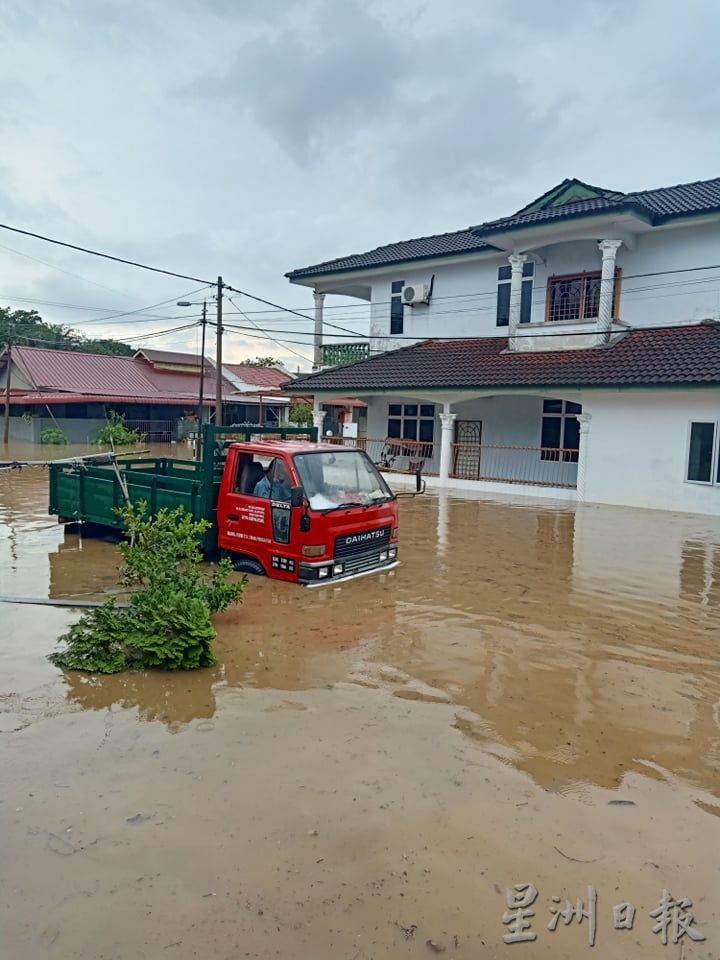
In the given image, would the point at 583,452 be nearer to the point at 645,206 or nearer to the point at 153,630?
the point at 645,206

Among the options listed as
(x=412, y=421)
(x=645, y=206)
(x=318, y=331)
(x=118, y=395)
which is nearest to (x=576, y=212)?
(x=645, y=206)

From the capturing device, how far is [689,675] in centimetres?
596

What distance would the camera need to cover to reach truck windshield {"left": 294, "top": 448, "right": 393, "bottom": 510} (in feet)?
26.7

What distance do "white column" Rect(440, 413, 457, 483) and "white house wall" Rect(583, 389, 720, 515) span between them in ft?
13.4

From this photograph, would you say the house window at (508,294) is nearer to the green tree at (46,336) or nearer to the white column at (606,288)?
the white column at (606,288)

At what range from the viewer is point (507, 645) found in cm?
662

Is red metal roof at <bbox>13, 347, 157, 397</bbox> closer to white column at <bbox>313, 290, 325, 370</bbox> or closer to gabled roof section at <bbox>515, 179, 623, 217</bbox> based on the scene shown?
white column at <bbox>313, 290, 325, 370</bbox>

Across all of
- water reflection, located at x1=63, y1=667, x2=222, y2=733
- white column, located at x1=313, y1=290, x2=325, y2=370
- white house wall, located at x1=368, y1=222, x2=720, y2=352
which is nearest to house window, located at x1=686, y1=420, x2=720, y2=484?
white house wall, located at x1=368, y1=222, x2=720, y2=352

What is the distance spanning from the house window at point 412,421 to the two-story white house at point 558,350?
2.2 inches

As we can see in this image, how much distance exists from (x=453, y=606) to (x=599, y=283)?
49.4 ft

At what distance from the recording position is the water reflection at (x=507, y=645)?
15.7 feet

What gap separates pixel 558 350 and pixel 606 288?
6.78 feet

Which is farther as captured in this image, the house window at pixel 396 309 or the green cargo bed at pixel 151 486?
the house window at pixel 396 309

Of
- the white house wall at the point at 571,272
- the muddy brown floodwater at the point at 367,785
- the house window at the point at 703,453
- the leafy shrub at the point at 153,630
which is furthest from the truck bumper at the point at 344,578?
the white house wall at the point at 571,272
